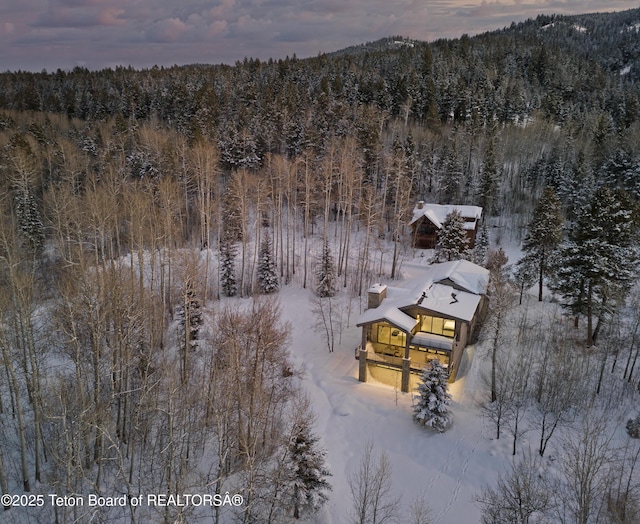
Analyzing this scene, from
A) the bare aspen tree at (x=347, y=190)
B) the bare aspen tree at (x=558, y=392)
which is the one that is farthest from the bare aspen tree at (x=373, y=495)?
the bare aspen tree at (x=347, y=190)

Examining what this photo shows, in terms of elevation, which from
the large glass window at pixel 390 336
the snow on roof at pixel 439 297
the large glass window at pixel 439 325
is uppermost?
the snow on roof at pixel 439 297

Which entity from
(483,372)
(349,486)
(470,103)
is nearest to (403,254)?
(483,372)

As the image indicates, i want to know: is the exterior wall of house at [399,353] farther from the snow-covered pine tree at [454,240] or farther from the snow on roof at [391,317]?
the snow-covered pine tree at [454,240]

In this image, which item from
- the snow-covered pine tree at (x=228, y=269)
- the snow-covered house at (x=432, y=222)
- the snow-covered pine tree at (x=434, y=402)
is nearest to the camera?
the snow-covered pine tree at (x=434, y=402)

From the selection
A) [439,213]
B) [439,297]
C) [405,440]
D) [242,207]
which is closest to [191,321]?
[242,207]

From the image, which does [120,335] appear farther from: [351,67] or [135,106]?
[351,67]

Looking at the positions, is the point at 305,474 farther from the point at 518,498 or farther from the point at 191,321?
the point at 191,321
